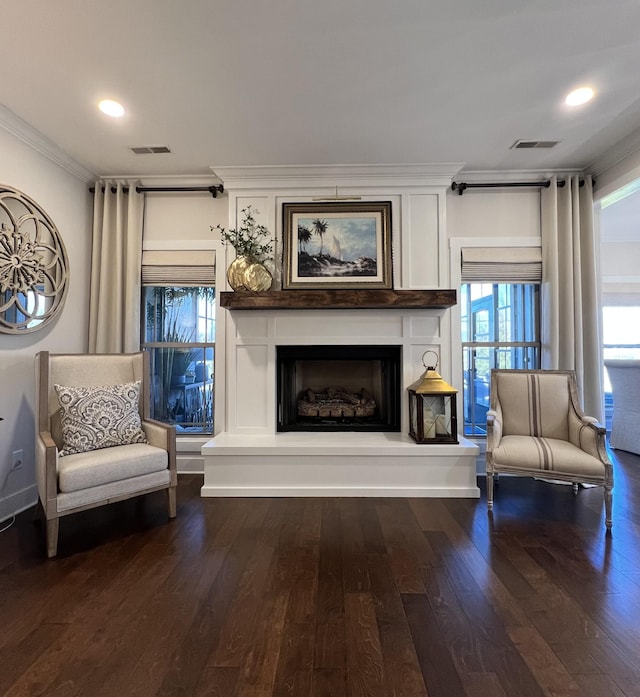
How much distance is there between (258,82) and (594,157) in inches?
115

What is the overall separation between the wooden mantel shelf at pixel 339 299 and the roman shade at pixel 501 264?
1.99 ft

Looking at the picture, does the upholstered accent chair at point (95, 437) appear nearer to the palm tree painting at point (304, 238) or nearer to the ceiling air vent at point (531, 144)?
the palm tree painting at point (304, 238)

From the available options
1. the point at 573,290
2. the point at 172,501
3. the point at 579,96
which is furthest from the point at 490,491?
the point at 579,96

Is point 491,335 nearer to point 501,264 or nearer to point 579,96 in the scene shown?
point 501,264

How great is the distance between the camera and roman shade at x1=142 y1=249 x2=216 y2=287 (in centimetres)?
370

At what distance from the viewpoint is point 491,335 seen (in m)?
3.82

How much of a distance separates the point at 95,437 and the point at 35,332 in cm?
107

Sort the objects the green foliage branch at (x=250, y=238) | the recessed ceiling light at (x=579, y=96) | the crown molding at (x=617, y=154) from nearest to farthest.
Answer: the recessed ceiling light at (x=579, y=96) → the crown molding at (x=617, y=154) → the green foliage branch at (x=250, y=238)

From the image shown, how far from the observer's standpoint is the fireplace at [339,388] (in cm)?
356

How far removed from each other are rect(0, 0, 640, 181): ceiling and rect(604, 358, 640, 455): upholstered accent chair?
243 cm

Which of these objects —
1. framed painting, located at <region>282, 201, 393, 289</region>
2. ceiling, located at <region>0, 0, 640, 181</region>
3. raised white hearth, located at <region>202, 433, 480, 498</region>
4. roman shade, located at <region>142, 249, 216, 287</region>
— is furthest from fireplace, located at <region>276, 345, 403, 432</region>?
ceiling, located at <region>0, 0, 640, 181</region>

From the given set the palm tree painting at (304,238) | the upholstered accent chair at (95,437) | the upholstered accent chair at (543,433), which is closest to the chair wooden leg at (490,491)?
the upholstered accent chair at (543,433)

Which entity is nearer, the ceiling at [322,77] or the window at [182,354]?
the ceiling at [322,77]

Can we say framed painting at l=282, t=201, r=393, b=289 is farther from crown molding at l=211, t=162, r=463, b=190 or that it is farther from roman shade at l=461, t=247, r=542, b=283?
roman shade at l=461, t=247, r=542, b=283
